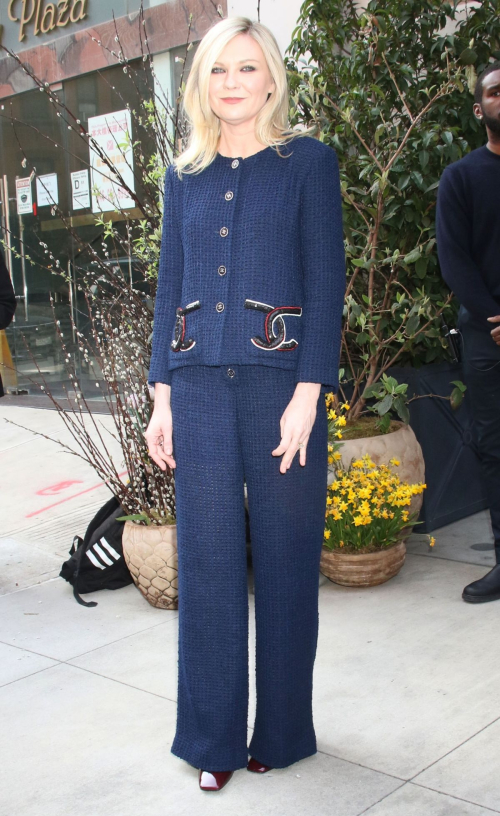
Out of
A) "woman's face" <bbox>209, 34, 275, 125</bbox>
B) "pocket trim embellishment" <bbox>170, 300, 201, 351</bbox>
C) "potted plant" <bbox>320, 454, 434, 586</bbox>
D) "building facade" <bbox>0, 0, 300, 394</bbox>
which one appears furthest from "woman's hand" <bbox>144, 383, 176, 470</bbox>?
"building facade" <bbox>0, 0, 300, 394</bbox>

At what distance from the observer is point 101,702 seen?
3168mm

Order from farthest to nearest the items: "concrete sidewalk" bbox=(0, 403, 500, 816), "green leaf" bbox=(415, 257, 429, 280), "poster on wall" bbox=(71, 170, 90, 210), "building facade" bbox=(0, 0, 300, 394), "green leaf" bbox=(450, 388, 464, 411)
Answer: "poster on wall" bbox=(71, 170, 90, 210) → "building facade" bbox=(0, 0, 300, 394) → "green leaf" bbox=(450, 388, 464, 411) → "green leaf" bbox=(415, 257, 429, 280) → "concrete sidewalk" bbox=(0, 403, 500, 816)

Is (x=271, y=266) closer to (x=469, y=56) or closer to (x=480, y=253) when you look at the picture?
(x=480, y=253)

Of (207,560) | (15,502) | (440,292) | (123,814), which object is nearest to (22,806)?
(123,814)

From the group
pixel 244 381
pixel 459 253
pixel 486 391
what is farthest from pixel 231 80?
pixel 486 391

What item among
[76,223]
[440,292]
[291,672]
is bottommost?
[291,672]

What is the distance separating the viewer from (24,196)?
30.9 ft

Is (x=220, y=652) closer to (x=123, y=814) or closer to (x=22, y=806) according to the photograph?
(x=123, y=814)

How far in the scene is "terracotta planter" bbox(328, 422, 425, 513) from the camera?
172 inches

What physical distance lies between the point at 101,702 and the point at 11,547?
2.15m

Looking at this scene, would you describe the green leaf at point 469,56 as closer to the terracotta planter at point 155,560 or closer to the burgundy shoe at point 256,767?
the terracotta planter at point 155,560

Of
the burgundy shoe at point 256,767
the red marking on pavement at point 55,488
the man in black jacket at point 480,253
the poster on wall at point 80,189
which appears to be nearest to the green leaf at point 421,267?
the man in black jacket at point 480,253

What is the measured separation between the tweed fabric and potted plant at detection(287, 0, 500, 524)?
1975 millimetres

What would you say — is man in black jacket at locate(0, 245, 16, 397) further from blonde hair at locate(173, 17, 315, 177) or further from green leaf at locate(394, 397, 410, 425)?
blonde hair at locate(173, 17, 315, 177)
